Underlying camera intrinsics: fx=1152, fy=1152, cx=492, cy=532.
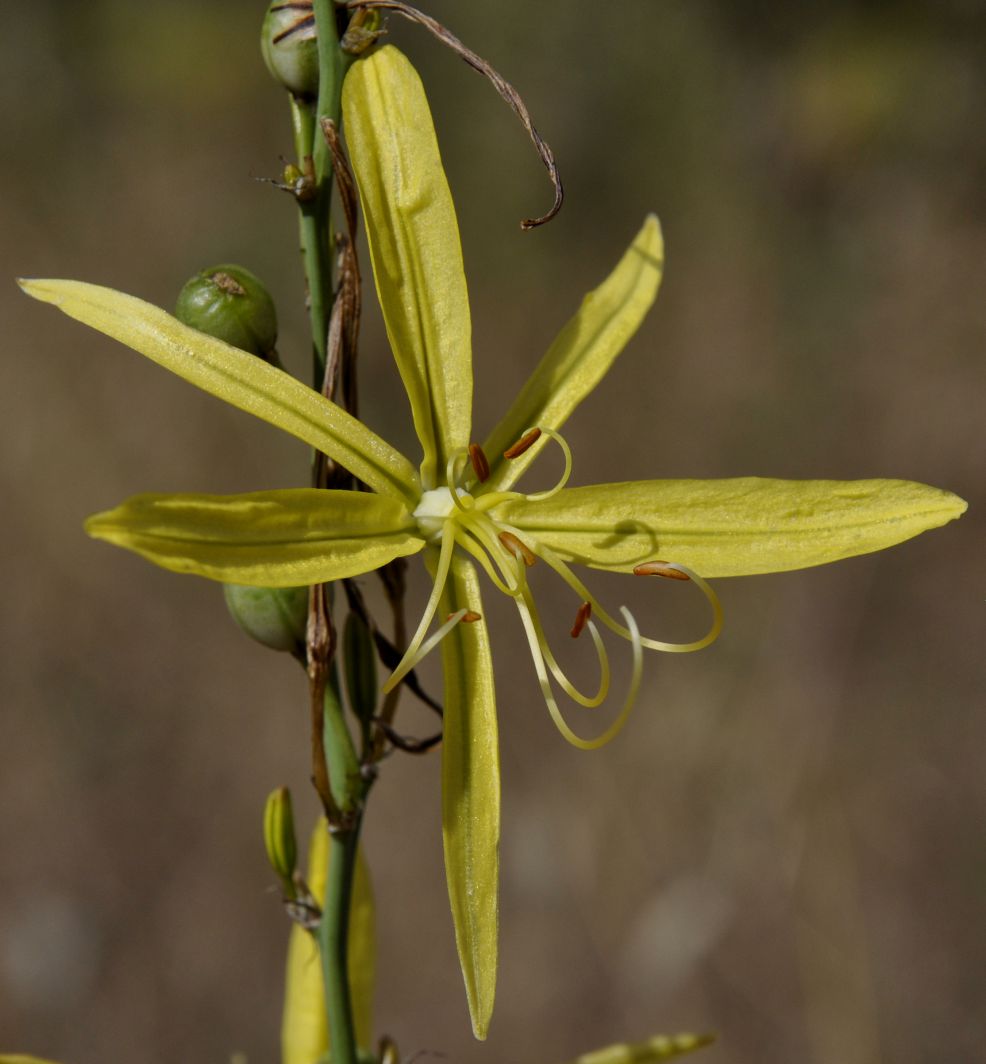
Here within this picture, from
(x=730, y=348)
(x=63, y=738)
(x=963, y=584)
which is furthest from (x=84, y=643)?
(x=963, y=584)

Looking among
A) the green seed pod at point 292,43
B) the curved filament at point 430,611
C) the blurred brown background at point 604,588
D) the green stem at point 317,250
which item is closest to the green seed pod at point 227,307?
the green stem at point 317,250

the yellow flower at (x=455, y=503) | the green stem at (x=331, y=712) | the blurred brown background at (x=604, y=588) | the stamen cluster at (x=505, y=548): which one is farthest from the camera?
the blurred brown background at (x=604, y=588)

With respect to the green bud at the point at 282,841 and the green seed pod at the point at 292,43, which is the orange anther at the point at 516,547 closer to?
the green bud at the point at 282,841

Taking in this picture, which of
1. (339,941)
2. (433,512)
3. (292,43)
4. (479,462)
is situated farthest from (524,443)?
(339,941)

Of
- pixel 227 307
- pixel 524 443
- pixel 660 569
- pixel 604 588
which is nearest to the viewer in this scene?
pixel 227 307

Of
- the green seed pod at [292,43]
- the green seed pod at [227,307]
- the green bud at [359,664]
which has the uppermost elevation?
the green seed pod at [292,43]

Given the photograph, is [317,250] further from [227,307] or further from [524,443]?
[524,443]

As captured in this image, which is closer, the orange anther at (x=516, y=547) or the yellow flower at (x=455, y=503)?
the yellow flower at (x=455, y=503)
